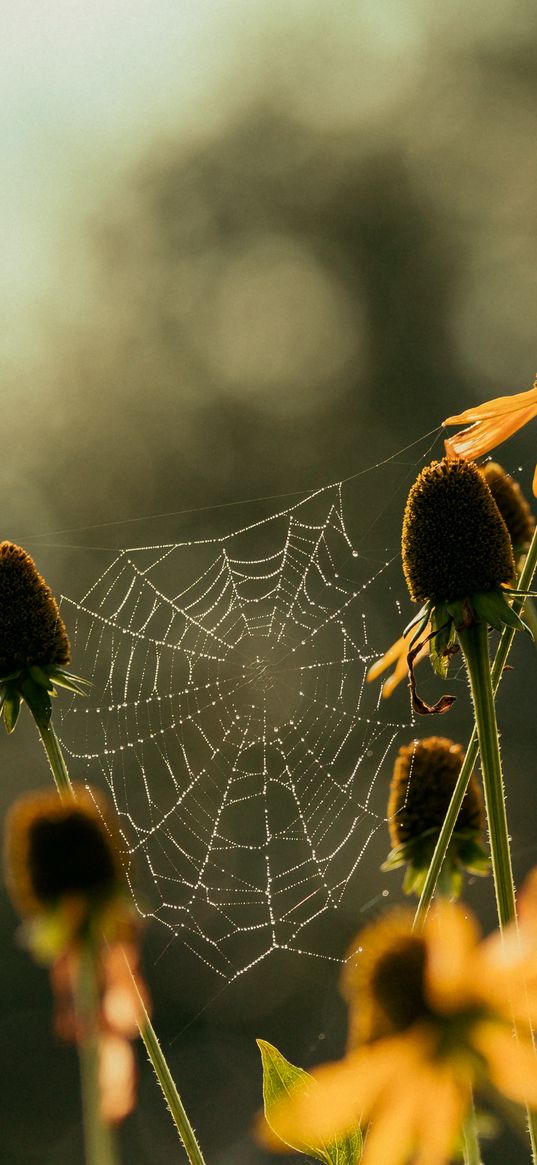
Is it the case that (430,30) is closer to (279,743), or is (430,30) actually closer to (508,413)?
(279,743)

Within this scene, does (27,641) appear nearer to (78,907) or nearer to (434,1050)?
(78,907)

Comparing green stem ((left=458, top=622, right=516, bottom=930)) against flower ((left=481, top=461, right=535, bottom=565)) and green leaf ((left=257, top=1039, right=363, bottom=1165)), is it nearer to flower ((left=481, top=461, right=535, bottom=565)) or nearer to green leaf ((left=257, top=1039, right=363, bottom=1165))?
green leaf ((left=257, top=1039, right=363, bottom=1165))

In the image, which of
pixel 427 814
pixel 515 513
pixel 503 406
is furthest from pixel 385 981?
pixel 515 513

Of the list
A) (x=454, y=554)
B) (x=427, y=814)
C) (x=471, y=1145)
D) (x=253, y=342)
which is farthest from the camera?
(x=253, y=342)

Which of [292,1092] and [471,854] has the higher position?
[292,1092]

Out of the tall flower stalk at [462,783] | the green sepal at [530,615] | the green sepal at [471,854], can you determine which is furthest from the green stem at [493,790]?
the green sepal at [471,854]

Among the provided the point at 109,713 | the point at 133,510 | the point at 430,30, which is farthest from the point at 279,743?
the point at 430,30
